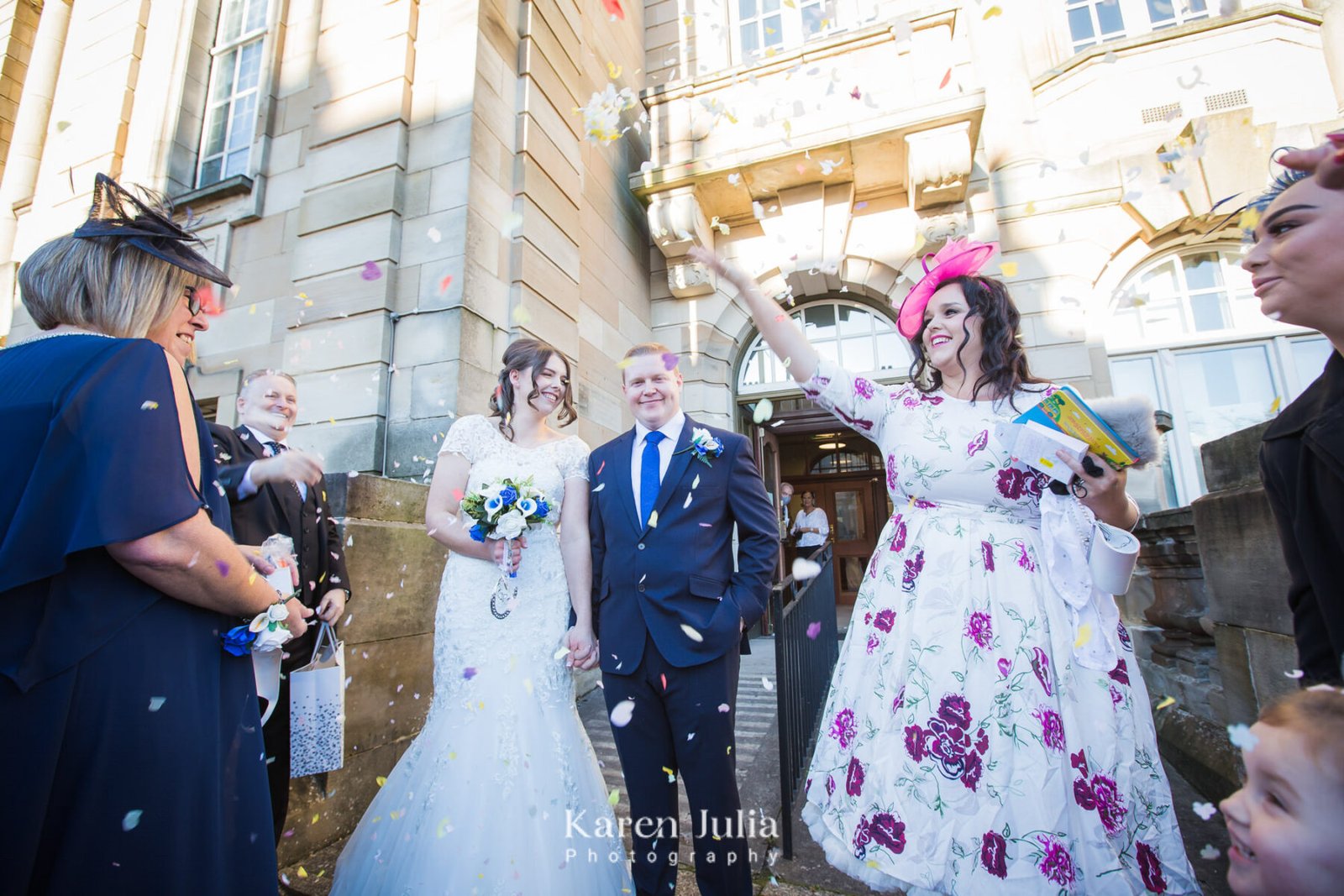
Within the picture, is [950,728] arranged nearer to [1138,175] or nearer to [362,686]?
[362,686]

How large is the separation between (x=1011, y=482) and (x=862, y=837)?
3.28 ft

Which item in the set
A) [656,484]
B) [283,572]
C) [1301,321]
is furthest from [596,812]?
[1301,321]

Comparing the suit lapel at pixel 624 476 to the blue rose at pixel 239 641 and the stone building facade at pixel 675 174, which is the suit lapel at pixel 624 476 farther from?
the stone building facade at pixel 675 174

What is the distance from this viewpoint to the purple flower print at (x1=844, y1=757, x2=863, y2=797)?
152cm

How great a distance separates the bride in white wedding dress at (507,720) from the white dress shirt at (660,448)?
310 millimetres

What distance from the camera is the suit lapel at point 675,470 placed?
2258 mm

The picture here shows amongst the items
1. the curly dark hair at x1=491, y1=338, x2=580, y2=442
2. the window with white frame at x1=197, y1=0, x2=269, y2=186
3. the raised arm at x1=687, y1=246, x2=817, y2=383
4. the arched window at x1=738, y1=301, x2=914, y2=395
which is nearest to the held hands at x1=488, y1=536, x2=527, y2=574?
the curly dark hair at x1=491, y1=338, x2=580, y2=442

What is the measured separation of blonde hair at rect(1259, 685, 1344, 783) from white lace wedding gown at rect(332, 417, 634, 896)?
80.6 inches

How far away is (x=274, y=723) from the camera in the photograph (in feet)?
7.45

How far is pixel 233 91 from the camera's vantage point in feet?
21.9

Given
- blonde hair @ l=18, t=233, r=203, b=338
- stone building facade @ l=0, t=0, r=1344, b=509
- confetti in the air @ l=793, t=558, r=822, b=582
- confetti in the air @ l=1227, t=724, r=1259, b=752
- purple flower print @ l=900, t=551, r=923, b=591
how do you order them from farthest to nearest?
1. stone building facade @ l=0, t=0, r=1344, b=509
2. confetti in the air @ l=793, t=558, r=822, b=582
3. purple flower print @ l=900, t=551, r=923, b=591
4. blonde hair @ l=18, t=233, r=203, b=338
5. confetti in the air @ l=1227, t=724, r=1259, b=752

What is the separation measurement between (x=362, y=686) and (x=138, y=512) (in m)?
2.16

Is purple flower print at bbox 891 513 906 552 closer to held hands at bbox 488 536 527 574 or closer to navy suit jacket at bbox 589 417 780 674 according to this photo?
navy suit jacket at bbox 589 417 780 674

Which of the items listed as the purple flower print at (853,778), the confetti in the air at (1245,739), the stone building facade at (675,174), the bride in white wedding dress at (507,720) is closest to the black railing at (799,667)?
the bride in white wedding dress at (507,720)
